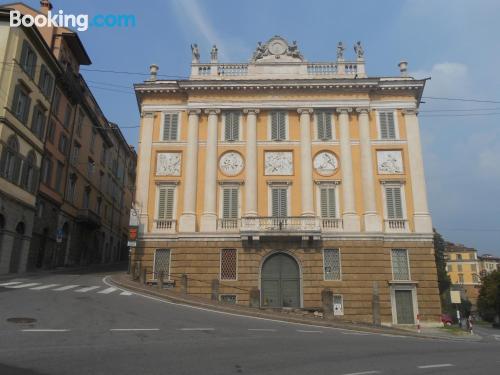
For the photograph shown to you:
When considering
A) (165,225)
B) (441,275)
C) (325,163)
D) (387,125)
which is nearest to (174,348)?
Answer: (165,225)

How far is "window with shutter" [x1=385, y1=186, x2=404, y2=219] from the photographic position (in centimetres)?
3084

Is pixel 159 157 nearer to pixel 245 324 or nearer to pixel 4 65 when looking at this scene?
pixel 4 65

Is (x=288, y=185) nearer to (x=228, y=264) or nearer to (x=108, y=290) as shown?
(x=228, y=264)

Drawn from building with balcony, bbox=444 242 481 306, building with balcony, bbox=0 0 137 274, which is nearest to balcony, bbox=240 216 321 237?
building with balcony, bbox=0 0 137 274

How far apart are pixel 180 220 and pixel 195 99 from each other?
9.21 metres

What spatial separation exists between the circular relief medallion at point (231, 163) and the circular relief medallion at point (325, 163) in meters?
5.35

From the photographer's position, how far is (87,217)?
4366 centimetres

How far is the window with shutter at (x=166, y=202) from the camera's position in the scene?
1243 inches

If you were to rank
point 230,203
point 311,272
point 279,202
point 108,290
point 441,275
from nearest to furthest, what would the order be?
1. point 108,290
2. point 311,272
3. point 279,202
4. point 230,203
5. point 441,275

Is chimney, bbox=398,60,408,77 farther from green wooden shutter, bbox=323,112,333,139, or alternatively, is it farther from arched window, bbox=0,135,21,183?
arched window, bbox=0,135,21,183

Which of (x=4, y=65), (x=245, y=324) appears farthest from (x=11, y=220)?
(x=245, y=324)

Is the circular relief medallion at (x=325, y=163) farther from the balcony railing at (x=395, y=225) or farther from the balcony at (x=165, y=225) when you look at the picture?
the balcony at (x=165, y=225)

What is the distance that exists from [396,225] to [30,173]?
26579mm

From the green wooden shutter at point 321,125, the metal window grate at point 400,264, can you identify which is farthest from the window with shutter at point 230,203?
the metal window grate at point 400,264
